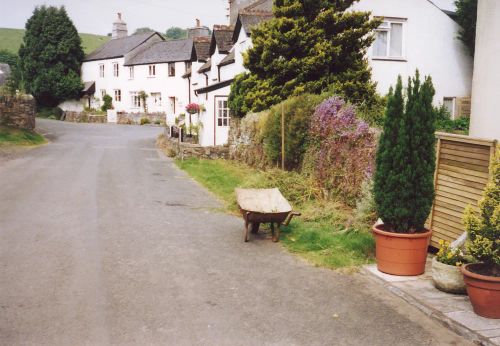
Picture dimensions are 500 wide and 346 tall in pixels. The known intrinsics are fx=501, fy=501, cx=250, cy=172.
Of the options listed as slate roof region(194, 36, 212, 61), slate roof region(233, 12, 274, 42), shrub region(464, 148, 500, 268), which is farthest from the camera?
slate roof region(194, 36, 212, 61)

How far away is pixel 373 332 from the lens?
5734 millimetres

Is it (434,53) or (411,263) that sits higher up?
(434,53)

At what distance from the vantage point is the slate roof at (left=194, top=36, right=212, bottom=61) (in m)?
46.0

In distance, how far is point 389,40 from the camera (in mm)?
21734

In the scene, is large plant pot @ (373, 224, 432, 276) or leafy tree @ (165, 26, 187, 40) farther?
leafy tree @ (165, 26, 187, 40)

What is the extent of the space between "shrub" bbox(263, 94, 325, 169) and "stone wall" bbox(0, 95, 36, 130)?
20404 millimetres

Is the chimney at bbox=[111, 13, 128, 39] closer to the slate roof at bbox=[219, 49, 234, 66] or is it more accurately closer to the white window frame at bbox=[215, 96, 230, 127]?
the slate roof at bbox=[219, 49, 234, 66]

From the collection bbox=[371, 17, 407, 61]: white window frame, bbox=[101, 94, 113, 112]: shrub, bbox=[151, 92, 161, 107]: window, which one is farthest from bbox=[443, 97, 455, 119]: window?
bbox=[101, 94, 113, 112]: shrub

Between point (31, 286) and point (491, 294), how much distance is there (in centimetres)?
601

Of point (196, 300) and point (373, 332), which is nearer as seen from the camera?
point (373, 332)

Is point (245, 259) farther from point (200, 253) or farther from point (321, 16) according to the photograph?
point (321, 16)

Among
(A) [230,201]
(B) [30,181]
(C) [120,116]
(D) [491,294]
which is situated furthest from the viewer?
(C) [120,116]

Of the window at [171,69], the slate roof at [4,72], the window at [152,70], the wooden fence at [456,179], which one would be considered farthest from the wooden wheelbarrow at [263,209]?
the slate roof at [4,72]

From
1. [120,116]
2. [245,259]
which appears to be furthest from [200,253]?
[120,116]
